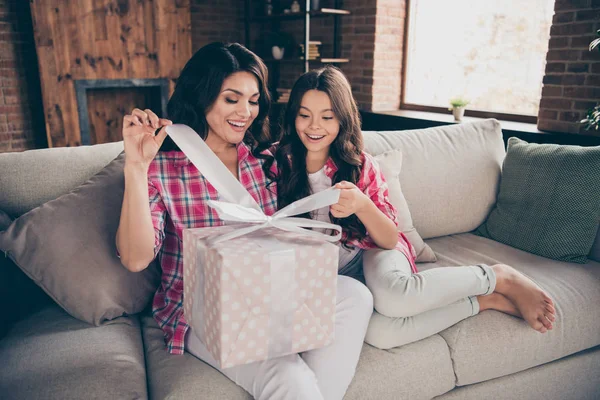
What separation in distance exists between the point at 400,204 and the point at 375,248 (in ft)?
1.09

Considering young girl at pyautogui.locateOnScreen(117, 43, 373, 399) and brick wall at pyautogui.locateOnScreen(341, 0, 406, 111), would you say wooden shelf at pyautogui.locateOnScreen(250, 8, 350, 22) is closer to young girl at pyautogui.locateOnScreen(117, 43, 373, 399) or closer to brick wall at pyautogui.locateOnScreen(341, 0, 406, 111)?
brick wall at pyautogui.locateOnScreen(341, 0, 406, 111)

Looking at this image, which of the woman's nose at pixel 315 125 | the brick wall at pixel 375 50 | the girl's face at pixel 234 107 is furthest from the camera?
the brick wall at pixel 375 50

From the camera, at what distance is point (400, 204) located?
186cm

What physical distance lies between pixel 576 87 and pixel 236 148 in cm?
245

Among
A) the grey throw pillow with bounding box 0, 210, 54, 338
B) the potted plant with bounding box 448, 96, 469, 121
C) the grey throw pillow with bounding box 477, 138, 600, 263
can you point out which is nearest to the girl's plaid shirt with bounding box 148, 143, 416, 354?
the grey throw pillow with bounding box 0, 210, 54, 338

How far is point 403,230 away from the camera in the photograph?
185cm

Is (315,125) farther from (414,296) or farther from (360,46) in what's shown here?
(360,46)

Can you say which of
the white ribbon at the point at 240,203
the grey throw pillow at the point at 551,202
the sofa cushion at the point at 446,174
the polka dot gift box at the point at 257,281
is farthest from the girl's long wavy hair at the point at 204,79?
the grey throw pillow at the point at 551,202

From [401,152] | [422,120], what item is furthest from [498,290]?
[422,120]

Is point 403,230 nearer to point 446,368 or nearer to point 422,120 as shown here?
point 446,368

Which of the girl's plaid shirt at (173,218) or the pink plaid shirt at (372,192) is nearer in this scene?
the girl's plaid shirt at (173,218)

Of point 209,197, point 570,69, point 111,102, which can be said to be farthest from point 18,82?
point 570,69

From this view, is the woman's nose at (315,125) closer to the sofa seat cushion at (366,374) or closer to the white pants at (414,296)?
the white pants at (414,296)

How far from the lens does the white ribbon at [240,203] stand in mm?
998
